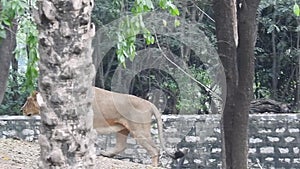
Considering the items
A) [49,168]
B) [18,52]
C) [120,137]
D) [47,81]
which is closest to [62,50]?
[47,81]

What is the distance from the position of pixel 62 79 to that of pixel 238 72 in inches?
138

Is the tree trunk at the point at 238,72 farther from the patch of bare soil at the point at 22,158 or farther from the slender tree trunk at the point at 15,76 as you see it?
the slender tree trunk at the point at 15,76

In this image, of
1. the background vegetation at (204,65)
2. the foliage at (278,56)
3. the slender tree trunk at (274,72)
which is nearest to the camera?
the background vegetation at (204,65)

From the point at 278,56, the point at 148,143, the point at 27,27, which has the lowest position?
the point at 148,143

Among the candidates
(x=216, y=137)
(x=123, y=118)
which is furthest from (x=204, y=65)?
(x=123, y=118)

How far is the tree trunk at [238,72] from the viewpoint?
19.6ft

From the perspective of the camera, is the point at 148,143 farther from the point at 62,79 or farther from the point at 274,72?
the point at 62,79

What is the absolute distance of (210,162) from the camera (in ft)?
31.3

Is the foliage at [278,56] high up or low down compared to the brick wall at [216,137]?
up

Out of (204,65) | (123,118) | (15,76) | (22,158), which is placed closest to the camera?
(22,158)

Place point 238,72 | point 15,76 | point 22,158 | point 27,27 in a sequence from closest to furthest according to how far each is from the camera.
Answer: point 27,27, point 238,72, point 22,158, point 15,76

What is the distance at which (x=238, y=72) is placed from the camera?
20.2 ft

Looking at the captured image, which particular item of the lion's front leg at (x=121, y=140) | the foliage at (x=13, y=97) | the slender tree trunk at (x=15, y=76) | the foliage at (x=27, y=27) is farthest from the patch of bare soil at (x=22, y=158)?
the slender tree trunk at (x=15, y=76)

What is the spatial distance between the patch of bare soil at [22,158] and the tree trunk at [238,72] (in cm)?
132
